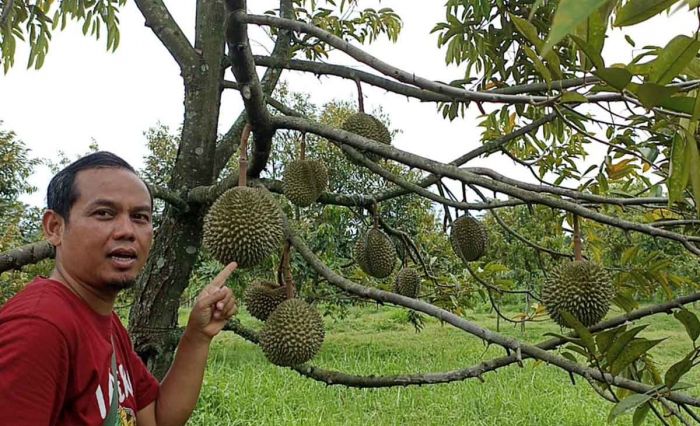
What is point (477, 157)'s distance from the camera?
5.24 feet

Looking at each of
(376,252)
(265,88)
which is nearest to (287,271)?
(376,252)

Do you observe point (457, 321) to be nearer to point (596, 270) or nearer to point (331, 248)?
point (596, 270)

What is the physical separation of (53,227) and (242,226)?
0.33m

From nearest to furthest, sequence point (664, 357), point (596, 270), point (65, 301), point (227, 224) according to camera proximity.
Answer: point (65, 301) → point (227, 224) → point (596, 270) → point (664, 357)

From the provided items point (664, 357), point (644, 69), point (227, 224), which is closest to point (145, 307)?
point (227, 224)

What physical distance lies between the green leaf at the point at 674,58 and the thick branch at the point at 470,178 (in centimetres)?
35

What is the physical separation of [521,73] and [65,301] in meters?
1.70

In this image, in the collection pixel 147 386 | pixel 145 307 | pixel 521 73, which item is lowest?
pixel 147 386

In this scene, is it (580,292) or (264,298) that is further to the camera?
(264,298)

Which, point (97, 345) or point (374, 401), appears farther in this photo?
point (374, 401)

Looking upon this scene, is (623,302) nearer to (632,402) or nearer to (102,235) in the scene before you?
(632,402)

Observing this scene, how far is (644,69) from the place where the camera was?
777 millimetres

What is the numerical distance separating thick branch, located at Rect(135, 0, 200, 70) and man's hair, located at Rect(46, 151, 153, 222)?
599 mm

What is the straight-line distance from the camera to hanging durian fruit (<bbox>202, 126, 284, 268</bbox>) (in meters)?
1.18
